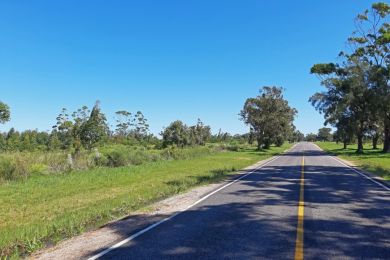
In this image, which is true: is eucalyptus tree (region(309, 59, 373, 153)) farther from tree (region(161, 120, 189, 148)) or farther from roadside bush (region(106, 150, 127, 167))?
roadside bush (region(106, 150, 127, 167))

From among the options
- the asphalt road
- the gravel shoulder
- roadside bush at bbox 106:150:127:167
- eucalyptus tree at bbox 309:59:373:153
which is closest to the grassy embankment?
the gravel shoulder

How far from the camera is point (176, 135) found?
232 ft

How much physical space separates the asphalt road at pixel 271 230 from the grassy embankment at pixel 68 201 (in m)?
2.26

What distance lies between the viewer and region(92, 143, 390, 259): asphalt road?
24.0ft

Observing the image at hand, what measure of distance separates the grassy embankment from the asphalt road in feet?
7.41

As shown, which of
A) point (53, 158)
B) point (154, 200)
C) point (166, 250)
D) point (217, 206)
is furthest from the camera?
point (53, 158)

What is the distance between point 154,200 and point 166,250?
758 cm

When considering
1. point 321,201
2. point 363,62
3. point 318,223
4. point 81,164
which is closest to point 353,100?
point 363,62

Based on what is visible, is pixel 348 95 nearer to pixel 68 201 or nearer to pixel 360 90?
pixel 360 90

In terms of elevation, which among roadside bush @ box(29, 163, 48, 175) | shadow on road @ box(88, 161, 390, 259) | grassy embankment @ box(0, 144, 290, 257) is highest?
roadside bush @ box(29, 163, 48, 175)

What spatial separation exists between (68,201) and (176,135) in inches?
2201

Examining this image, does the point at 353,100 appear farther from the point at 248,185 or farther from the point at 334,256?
the point at 334,256

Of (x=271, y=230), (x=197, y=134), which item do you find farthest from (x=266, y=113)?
(x=271, y=230)

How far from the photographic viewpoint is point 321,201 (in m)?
13.5
